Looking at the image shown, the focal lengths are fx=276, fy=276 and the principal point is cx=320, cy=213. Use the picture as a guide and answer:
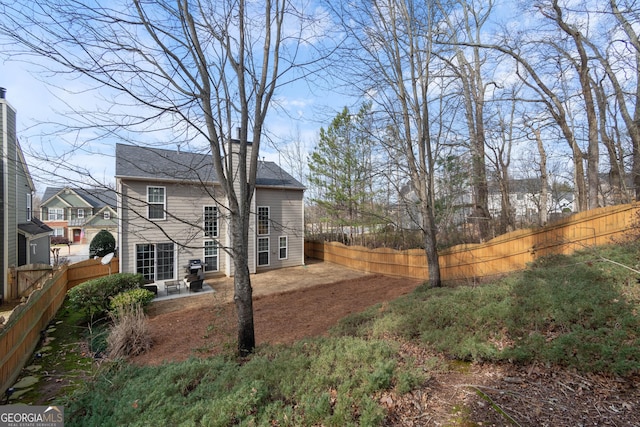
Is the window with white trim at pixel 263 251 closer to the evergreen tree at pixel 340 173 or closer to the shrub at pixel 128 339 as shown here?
the evergreen tree at pixel 340 173

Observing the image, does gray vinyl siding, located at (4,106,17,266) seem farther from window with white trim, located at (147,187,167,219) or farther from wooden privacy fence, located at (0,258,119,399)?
window with white trim, located at (147,187,167,219)

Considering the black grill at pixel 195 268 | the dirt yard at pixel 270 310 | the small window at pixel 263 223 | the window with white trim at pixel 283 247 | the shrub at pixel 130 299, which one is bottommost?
the dirt yard at pixel 270 310

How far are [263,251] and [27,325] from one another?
8.64 meters

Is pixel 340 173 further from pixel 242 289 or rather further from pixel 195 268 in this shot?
pixel 242 289

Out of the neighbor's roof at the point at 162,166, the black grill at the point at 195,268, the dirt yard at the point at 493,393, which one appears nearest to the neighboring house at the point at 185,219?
the neighbor's roof at the point at 162,166

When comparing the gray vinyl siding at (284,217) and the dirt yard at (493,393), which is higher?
the gray vinyl siding at (284,217)

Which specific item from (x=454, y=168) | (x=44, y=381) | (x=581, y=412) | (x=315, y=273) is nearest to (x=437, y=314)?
(x=581, y=412)

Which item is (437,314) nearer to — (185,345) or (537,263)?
(537,263)

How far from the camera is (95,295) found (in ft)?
23.1

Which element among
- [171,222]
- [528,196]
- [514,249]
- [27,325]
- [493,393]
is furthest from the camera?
[528,196]

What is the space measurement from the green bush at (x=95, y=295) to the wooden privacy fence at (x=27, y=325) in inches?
22.8

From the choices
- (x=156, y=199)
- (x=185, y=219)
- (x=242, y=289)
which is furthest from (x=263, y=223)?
(x=242, y=289)

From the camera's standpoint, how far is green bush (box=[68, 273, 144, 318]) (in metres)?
6.87

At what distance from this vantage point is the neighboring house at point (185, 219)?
10188mm
